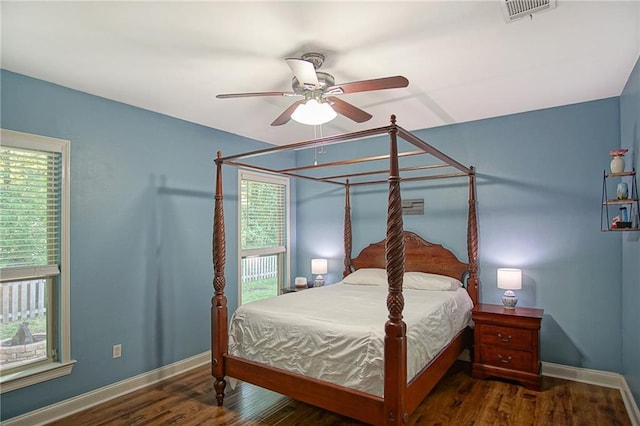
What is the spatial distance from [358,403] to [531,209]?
9.09 feet

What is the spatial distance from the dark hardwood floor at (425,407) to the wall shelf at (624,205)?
4.81 ft

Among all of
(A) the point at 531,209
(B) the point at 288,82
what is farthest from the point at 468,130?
(B) the point at 288,82

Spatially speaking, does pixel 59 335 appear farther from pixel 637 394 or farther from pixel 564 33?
pixel 637 394

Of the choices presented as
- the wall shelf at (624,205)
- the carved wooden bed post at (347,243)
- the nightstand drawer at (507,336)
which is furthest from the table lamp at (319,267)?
the wall shelf at (624,205)

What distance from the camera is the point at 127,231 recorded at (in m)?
3.38

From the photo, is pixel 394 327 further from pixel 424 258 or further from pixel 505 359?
pixel 424 258

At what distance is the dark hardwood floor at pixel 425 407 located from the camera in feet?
9.04

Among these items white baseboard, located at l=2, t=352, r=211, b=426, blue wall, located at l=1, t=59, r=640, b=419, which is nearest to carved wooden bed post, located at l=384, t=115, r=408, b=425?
blue wall, located at l=1, t=59, r=640, b=419

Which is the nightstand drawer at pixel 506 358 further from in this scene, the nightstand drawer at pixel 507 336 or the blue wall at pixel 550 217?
the blue wall at pixel 550 217

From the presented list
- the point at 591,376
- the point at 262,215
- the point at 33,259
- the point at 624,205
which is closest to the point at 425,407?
the point at 591,376

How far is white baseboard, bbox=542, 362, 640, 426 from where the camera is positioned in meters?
3.11

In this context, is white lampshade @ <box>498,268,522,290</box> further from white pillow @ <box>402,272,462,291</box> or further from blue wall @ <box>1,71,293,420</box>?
blue wall @ <box>1,71,293,420</box>

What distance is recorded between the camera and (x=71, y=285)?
2.97m

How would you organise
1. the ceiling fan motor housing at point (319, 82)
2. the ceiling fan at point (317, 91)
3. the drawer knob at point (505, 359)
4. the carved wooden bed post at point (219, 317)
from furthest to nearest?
the drawer knob at point (505, 359)
the carved wooden bed post at point (219, 317)
the ceiling fan motor housing at point (319, 82)
the ceiling fan at point (317, 91)
